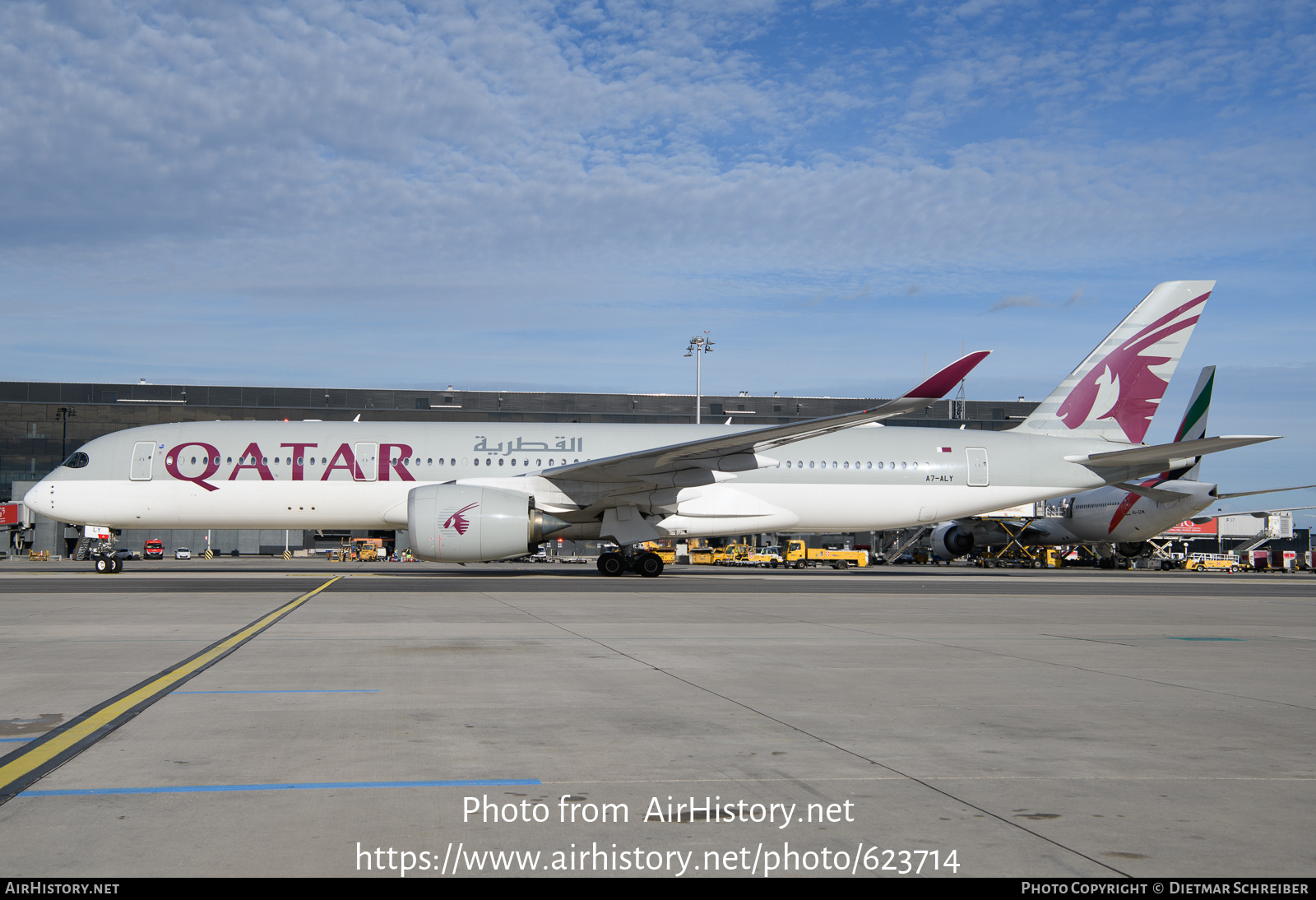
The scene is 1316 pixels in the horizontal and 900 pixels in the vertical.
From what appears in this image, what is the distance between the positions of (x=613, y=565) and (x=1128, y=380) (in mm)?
16141

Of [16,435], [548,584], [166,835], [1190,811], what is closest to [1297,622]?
[1190,811]

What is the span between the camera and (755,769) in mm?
4652

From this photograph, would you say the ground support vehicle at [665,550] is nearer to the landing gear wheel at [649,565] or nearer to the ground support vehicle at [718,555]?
the ground support vehicle at [718,555]

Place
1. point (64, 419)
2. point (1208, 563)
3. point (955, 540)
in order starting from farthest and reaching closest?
point (64, 419)
point (1208, 563)
point (955, 540)

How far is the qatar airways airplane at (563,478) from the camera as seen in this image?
22266mm

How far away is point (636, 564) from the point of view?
994 inches

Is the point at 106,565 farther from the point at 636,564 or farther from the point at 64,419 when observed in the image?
the point at 64,419

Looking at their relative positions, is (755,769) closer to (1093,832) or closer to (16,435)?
(1093,832)

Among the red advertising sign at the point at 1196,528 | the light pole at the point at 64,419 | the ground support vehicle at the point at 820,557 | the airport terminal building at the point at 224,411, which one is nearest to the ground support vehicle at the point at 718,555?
the ground support vehicle at the point at 820,557

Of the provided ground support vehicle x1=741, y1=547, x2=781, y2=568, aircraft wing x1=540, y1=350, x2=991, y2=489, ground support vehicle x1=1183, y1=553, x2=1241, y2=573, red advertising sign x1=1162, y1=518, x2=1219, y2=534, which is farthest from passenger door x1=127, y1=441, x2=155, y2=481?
red advertising sign x1=1162, y1=518, x2=1219, y2=534

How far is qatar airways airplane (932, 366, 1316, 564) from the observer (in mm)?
35906

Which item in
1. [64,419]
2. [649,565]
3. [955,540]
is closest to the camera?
[649,565]

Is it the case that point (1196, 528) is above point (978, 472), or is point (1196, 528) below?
below

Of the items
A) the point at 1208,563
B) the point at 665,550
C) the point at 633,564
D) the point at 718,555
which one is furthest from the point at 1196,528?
the point at 633,564
